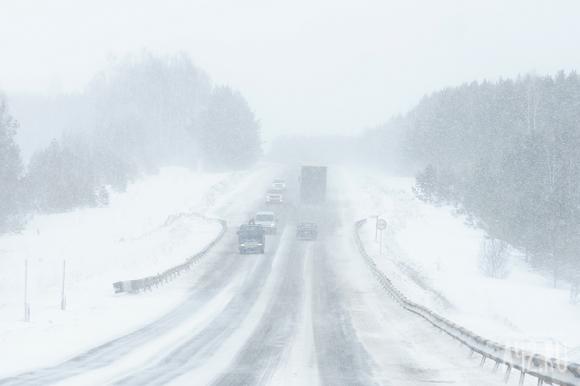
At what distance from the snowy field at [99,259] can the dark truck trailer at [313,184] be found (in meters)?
9.40

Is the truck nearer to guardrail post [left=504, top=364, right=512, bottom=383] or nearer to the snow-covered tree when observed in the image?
the snow-covered tree

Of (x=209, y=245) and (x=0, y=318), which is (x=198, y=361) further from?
(x=209, y=245)

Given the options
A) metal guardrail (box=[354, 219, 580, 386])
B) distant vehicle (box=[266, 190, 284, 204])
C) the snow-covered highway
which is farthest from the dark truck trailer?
metal guardrail (box=[354, 219, 580, 386])

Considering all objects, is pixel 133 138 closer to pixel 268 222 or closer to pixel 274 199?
pixel 274 199

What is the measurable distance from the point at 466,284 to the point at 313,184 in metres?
31.2

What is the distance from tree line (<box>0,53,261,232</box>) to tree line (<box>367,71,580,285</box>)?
3286 cm

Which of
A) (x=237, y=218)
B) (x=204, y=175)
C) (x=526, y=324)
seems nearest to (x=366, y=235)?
(x=237, y=218)

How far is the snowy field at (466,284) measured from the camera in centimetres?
2903

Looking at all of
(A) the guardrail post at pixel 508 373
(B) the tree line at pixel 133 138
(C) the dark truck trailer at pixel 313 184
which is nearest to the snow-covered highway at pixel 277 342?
(A) the guardrail post at pixel 508 373

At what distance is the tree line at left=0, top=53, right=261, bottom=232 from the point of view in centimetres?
7681

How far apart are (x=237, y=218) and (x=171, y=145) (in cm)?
7517

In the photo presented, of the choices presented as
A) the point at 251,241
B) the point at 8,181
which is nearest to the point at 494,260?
the point at 251,241

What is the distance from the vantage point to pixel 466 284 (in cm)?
4628

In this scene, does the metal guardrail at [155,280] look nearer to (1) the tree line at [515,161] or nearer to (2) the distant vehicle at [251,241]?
(2) the distant vehicle at [251,241]
